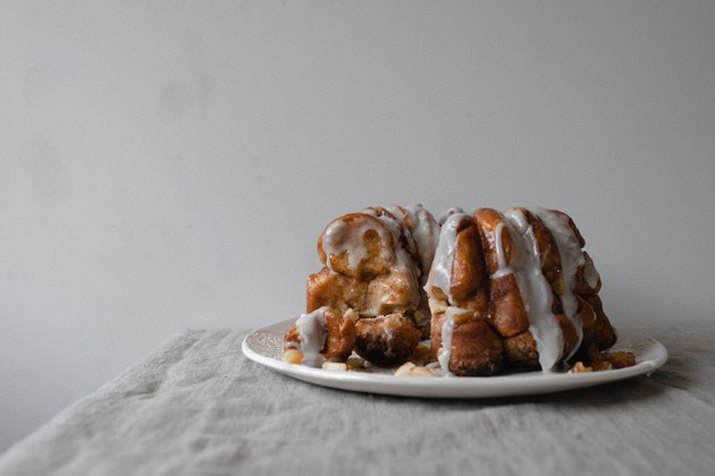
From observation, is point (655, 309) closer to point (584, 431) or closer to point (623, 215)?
point (623, 215)

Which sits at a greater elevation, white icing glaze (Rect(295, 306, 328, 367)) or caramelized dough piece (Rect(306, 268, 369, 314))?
caramelized dough piece (Rect(306, 268, 369, 314))

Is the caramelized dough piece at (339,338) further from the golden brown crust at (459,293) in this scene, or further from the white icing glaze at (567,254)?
the white icing glaze at (567,254)

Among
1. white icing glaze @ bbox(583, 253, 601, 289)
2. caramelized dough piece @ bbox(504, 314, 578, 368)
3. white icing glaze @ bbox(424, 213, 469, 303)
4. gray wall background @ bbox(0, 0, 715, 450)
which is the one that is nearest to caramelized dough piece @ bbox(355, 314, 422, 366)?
white icing glaze @ bbox(424, 213, 469, 303)

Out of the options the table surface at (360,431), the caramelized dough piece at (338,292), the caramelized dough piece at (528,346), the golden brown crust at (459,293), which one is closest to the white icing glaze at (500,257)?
the golden brown crust at (459,293)

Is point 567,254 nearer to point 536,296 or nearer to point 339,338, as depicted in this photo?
point 536,296

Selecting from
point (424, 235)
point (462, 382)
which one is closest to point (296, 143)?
point (424, 235)

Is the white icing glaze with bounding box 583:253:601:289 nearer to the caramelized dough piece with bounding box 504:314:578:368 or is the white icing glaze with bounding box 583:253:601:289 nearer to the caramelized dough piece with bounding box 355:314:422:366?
the caramelized dough piece with bounding box 504:314:578:368
